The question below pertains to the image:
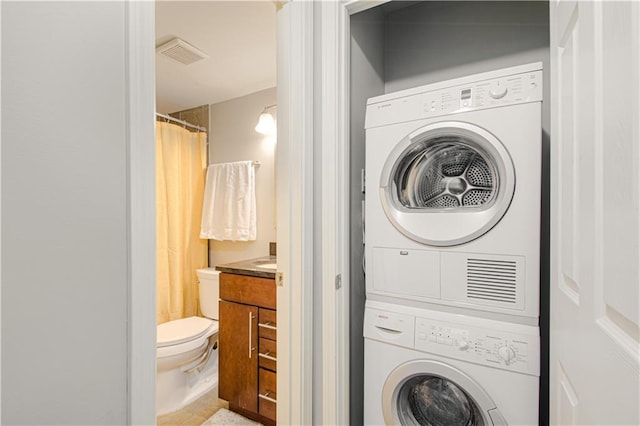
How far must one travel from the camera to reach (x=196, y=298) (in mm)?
Result: 3072

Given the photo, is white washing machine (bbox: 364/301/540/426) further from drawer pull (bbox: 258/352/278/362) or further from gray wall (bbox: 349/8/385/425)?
drawer pull (bbox: 258/352/278/362)

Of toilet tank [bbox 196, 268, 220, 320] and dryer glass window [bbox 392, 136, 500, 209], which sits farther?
toilet tank [bbox 196, 268, 220, 320]

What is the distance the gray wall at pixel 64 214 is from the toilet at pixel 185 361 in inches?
64.0

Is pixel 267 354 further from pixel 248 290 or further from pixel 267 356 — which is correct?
pixel 248 290

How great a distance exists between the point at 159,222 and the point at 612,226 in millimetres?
2955

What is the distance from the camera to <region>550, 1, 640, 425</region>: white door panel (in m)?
0.40

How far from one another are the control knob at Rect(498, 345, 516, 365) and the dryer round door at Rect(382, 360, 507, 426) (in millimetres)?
140

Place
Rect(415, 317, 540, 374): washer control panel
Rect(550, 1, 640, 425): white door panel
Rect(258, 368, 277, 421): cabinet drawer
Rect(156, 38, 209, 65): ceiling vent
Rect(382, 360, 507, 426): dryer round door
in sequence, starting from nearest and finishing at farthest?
Rect(550, 1, 640, 425): white door panel
Rect(415, 317, 540, 374): washer control panel
Rect(382, 360, 507, 426): dryer round door
Rect(258, 368, 277, 421): cabinet drawer
Rect(156, 38, 209, 65): ceiling vent

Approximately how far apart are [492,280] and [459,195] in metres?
0.37

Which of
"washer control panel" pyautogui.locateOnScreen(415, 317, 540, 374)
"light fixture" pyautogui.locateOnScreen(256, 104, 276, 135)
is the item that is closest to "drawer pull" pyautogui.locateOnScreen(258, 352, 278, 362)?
"washer control panel" pyautogui.locateOnScreen(415, 317, 540, 374)

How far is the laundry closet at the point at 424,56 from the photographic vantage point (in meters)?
1.45

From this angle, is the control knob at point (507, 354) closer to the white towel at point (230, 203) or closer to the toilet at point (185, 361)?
the toilet at point (185, 361)

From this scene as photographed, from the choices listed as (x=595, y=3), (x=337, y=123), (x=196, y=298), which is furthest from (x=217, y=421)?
(x=595, y=3)

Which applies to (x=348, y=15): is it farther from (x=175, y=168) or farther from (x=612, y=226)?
(x=175, y=168)
